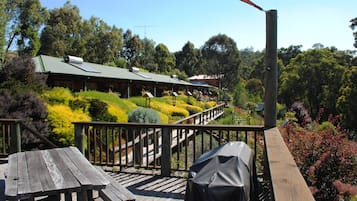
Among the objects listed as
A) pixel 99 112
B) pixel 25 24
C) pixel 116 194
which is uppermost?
pixel 25 24

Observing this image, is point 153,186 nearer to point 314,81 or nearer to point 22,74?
point 22,74

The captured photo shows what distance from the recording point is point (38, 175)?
245cm

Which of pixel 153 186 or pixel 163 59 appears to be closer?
pixel 153 186

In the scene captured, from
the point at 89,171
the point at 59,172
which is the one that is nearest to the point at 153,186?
the point at 89,171

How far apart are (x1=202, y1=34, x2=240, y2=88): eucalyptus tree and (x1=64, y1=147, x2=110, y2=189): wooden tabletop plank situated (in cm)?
4403

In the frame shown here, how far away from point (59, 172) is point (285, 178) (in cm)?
184

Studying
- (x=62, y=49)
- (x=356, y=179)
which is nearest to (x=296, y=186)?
(x=356, y=179)

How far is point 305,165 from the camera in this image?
150 inches

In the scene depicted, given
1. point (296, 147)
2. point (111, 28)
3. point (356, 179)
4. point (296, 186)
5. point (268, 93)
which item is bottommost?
point (356, 179)

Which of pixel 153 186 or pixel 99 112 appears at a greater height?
pixel 99 112

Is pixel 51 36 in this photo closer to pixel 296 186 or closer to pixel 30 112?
pixel 30 112

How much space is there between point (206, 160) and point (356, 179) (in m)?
2.45

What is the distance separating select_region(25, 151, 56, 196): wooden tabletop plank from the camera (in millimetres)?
2139

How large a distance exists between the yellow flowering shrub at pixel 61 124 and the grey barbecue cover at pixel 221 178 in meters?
6.57
